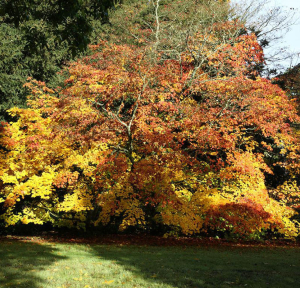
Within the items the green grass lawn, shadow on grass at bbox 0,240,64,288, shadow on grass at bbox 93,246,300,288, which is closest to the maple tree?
shadow on grass at bbox 93,246,300,288

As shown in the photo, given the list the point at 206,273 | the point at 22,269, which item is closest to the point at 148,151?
the point at 206,273

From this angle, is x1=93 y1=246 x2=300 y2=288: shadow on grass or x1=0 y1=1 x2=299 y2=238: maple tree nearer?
x1=93 y1=246 x2=300 y2=288: shadow on grass

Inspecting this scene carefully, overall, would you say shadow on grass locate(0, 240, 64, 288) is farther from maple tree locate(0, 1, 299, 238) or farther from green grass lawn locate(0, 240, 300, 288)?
maple tree locate(0, 1, 299, 238)

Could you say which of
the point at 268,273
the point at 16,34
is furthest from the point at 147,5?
the point at 268,273

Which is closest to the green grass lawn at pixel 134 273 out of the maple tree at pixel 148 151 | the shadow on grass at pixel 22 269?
the shadow on grass at pixel 22 269

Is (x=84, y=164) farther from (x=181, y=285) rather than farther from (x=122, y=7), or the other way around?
(x=122, y=7)

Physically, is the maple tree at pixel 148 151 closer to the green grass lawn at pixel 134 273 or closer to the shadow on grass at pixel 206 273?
the shadow on grass at pixel 206 273

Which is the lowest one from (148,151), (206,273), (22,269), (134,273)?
(22,269)

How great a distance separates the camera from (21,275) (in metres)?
5.73

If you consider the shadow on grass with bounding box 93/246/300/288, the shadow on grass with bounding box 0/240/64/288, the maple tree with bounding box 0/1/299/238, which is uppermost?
the maple tree with bounding box 0/1/299/238

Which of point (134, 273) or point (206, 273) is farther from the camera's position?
point (206, 273)

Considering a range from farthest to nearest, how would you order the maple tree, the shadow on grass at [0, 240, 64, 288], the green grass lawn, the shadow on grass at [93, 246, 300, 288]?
1. the maple tree
2. the shadow on grass at [93, 246, 300, 288]
3. the green grass lawn
4. the shadow on grass at [0, 240, 64, 288]

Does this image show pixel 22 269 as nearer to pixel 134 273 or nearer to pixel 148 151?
pixel 134 273

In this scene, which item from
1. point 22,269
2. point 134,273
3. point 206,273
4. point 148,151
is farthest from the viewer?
point 148,151
